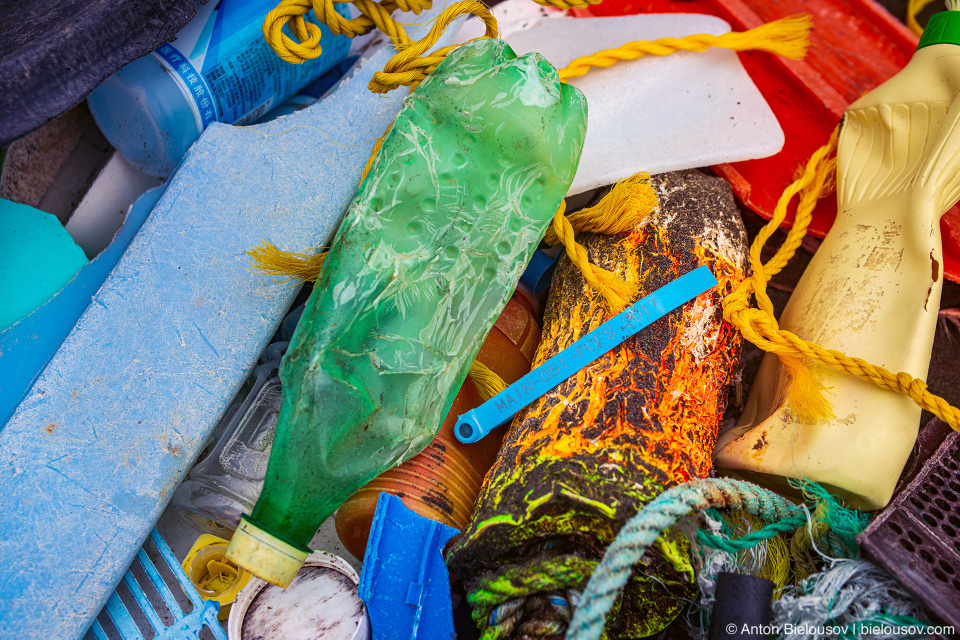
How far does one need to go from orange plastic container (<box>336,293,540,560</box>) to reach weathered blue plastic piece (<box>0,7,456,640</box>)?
274mm

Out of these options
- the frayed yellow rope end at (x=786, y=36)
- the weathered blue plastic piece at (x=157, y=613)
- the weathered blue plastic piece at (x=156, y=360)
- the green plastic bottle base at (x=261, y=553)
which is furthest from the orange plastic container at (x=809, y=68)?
the weathered blue plastic piece at (x=157, y=613)

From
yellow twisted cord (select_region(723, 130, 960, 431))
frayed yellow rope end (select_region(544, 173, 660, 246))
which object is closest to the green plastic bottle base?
frayed yellow rope end (select_region(544, 173, 660, 246))

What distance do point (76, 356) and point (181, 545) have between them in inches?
14.8

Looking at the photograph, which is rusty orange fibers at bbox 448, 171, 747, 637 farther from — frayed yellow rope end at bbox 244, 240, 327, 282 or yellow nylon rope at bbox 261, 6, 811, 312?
frayed yellow rope end at bbox 244, 240, 327, 282

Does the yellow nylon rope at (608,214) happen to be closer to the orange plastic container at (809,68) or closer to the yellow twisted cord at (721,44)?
the yellow twisted cord at (721,44)

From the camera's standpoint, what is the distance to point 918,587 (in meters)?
0.68

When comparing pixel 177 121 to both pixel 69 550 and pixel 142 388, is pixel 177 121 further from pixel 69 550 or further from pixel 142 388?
pixel 69 550

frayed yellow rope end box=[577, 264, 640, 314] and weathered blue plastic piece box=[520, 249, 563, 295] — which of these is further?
weathered blue plastic piece box=[520, 249, 563, 295]

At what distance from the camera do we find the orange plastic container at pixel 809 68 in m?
1.18

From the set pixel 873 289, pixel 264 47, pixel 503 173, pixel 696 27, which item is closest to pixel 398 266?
pixel 503 173

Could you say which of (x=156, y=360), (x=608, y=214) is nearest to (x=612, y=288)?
Answer: (x=608, y=214)

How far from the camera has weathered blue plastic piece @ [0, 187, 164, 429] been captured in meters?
0.91

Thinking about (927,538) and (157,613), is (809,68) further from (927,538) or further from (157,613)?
(157,613)

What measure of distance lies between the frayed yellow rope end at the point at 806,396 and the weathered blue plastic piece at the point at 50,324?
3.44 ft
